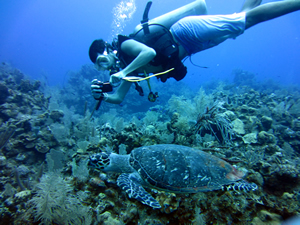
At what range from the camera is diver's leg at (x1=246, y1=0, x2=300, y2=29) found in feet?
7.92

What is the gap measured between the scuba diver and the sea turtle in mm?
1296

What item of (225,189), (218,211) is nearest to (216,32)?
(225,189)

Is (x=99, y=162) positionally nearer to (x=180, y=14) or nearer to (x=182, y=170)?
(x=182, y=170)

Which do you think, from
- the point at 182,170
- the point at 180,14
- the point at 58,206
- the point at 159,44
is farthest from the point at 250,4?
the point at 58,206

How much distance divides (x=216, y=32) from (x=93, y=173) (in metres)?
3.89

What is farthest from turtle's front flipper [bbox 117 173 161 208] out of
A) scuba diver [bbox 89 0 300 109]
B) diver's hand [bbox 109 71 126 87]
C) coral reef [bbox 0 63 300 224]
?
diver's hand [bbox 109 71 126 87]

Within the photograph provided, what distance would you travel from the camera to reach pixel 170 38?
122 inches

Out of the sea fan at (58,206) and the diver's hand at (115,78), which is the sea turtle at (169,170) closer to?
the sea fan at (58,206)

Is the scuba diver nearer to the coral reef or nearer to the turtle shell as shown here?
the coral reef

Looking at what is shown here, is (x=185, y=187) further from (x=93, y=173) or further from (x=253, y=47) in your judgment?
(x=253, y=47)

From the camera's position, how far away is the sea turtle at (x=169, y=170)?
1881 mm

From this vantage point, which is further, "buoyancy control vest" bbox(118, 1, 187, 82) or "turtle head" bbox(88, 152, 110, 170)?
"buoyancy control vest" bbox(118, 1, 187, 82)

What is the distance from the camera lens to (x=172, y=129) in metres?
3.66

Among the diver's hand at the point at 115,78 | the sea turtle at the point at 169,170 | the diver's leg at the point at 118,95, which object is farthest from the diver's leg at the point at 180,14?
the sea turtle at the point at 169,170
